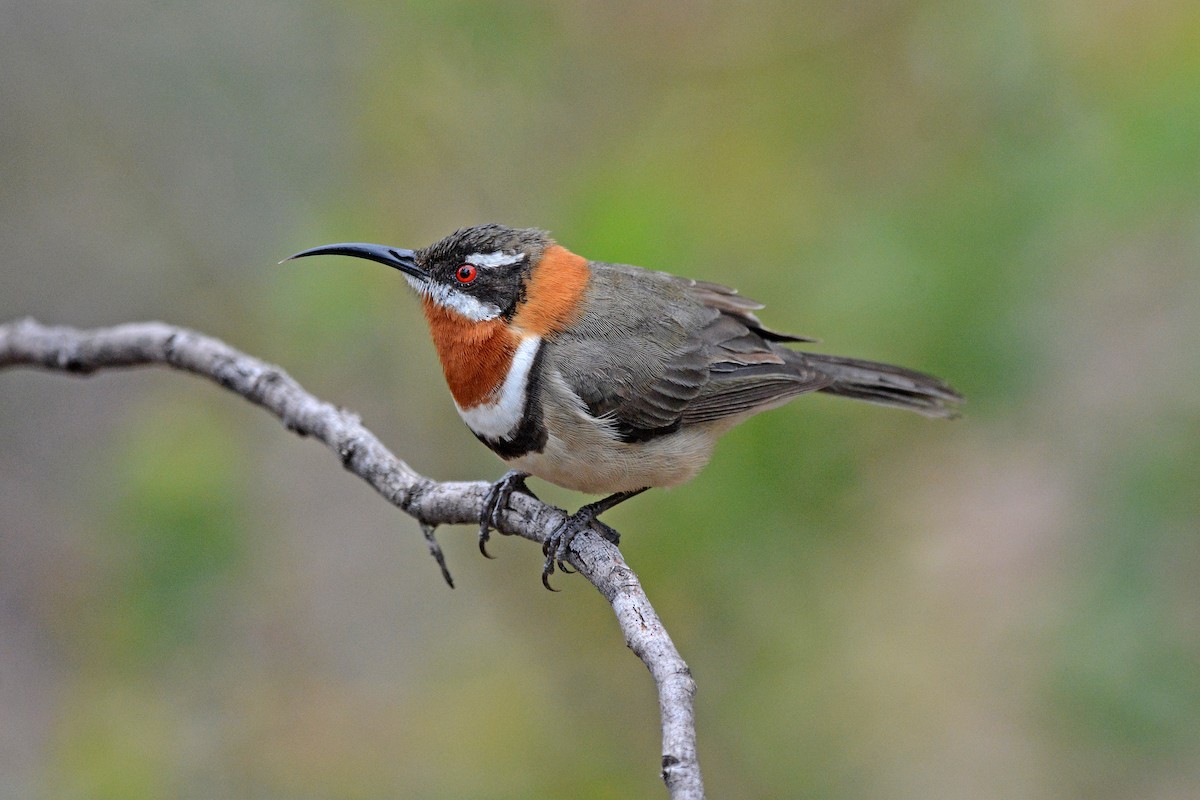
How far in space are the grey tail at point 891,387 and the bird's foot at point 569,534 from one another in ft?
4.39

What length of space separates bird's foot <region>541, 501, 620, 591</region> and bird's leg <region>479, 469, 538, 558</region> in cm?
23

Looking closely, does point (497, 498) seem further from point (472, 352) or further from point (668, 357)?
point (668, 357)

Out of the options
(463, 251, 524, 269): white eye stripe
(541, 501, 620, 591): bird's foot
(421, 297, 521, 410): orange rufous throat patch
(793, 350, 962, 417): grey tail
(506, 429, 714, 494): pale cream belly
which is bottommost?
(541, 501, 620, 591): bird's foot

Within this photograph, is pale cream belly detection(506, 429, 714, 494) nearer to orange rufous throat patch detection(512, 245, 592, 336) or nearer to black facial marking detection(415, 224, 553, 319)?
orange rufous throat patch detection(512, 245, 592, 336)

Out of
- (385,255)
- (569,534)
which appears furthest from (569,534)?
(385,255)

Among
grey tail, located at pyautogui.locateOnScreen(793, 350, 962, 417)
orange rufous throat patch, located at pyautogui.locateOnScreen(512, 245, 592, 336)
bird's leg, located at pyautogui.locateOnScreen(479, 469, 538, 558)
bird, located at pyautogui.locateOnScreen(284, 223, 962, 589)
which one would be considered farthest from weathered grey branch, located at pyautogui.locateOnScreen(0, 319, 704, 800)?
grey tail, located at pyautogui.locateOnScreen(793, 350, 962, 417)

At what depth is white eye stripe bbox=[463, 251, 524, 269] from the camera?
496 centimetres

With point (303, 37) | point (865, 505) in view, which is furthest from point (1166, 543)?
point (303, 37)

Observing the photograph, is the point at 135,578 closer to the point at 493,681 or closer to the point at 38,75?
the point at 493,681

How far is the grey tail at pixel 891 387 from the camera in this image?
5059 mm

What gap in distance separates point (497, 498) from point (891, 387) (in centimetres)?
193

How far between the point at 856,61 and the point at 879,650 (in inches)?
119

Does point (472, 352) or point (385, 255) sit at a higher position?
point (385, 255)

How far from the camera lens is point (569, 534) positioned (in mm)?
4430
